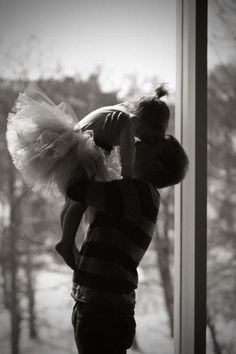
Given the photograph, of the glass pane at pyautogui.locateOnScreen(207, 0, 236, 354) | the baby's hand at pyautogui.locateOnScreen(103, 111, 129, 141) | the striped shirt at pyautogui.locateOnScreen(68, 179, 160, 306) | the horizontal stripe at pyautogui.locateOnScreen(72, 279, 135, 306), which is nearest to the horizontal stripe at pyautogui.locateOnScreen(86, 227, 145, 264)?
the striped shirt at pyautogui.locateOnScreen(68, 179, 160, 306)

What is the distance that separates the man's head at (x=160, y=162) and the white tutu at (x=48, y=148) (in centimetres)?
12

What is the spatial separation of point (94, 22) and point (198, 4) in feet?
1.43

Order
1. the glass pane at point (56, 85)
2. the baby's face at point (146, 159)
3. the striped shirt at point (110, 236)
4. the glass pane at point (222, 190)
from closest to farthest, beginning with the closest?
1. the striped shirt at point (110, 236)
2. the baby's face at point (146, 159)
3. the glass pane at point (56, 85)
4. the glass pane at point (222, 190)

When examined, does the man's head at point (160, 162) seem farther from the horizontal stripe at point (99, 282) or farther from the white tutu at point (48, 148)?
the horizontal stripe at point (99, 282)

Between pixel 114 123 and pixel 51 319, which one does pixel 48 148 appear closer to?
pixel 114 123

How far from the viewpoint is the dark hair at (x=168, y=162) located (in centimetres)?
117

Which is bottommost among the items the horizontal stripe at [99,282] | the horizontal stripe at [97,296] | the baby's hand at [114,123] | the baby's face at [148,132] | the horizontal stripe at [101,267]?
the horizontal stripe at [97,296]

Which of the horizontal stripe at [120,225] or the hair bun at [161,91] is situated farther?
the hair bun at [161,91]

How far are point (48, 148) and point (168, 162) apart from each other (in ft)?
1.14

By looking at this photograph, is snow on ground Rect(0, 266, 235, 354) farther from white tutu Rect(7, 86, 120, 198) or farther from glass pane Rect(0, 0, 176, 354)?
white tutu Rect(7, 86, 120, 198)

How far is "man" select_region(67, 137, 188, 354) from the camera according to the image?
1.08 m

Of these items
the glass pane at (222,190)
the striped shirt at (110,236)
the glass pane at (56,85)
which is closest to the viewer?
the striped shirt at (110,236)

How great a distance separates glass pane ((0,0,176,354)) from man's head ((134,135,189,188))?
409 mm

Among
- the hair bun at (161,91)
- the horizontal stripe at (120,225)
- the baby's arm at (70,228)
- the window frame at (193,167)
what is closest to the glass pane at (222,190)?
the window frame at (193,167)
